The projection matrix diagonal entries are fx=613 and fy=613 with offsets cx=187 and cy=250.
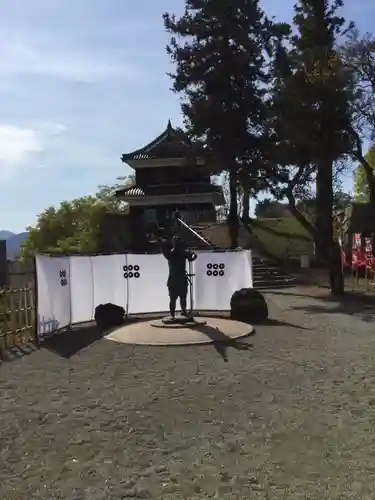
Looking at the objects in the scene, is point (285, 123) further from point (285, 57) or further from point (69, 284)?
point (69, 284)

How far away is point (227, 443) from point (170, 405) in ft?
5.51

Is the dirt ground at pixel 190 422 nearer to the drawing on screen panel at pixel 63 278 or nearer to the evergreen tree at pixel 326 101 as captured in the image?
the drawing on screen panel at pixel 63 278

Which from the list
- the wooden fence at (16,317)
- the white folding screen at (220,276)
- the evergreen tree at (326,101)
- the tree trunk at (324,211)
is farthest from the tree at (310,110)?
the wooden fence at (16,317)

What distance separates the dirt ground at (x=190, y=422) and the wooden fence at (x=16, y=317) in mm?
1027

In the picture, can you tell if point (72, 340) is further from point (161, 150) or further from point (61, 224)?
point (61, 224)

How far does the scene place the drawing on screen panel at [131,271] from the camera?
16.5m

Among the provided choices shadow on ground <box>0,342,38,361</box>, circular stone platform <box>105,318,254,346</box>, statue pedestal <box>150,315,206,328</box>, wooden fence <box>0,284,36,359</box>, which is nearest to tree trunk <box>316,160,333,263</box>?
circular stone platform <box>105,318,254,346</box>

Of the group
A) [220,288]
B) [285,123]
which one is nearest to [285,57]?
[285,123]

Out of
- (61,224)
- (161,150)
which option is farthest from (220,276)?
(61,224)

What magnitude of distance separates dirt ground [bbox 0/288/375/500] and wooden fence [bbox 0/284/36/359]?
103 centimetres

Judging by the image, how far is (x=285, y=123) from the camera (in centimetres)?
2488

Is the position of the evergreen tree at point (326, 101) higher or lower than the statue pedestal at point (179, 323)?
higher

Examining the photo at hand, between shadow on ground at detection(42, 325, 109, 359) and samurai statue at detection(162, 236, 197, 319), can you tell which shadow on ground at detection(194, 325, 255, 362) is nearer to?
samurai statue at detection(162, 236, 197, 319)

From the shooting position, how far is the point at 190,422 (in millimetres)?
6973
